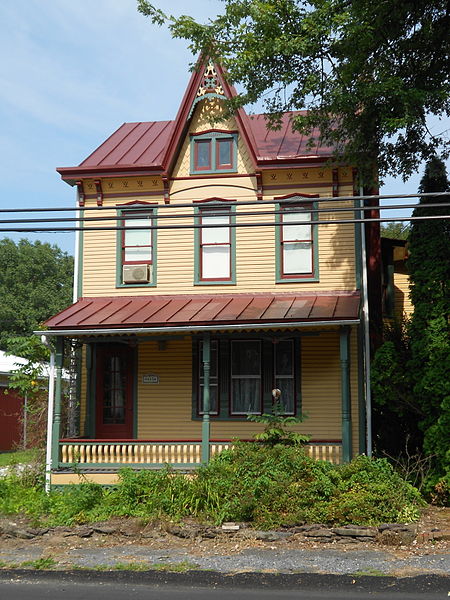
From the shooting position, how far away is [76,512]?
1337cm

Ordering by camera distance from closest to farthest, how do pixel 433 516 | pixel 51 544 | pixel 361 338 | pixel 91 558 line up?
pixel 91 558, pixel 51 544, pixel 433 516, pixel 361 338

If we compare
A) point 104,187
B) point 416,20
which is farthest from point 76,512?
point 416,20

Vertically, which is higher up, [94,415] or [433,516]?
[94,415]

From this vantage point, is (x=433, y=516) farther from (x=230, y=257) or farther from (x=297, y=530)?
(x=230, y=257)

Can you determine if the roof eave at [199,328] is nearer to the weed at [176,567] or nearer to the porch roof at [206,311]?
the porch roof at [206,311]

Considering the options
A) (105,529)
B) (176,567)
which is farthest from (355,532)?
(105,529)

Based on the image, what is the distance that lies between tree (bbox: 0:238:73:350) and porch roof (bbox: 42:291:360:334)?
35.6m

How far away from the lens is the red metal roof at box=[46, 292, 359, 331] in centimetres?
1483

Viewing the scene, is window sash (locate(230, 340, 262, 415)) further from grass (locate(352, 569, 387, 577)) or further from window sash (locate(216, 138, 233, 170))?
grass (locate(352, 569, 387, 577))

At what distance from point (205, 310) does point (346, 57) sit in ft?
20.2

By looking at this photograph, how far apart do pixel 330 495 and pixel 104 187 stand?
9454 mm

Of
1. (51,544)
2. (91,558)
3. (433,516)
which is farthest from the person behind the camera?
(433,516)

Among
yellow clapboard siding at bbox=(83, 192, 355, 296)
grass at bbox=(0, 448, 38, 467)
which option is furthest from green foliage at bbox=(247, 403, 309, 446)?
grass at bbox=(0, 448, 38, 467)

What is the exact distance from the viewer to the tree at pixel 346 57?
1433 cm
